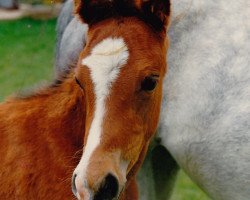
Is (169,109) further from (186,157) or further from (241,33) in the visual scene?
(241,33)

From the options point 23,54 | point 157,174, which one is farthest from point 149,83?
point 23,54

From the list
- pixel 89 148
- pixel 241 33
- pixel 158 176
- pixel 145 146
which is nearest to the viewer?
pixel 89 148

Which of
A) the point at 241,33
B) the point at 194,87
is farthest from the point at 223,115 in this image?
the point at 241,33

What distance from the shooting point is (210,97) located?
11.2ft

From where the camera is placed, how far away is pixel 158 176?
12.9ft

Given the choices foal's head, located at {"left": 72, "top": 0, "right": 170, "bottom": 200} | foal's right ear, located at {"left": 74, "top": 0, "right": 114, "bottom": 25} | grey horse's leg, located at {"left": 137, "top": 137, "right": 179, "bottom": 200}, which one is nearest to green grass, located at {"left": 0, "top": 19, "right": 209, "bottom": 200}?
grey horse's leg, located at {"left": 137, "top": 137, "right": 179, "bottom": 200}

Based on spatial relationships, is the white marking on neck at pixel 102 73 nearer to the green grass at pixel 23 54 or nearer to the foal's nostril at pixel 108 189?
the foal's nostril at pixel 108 189

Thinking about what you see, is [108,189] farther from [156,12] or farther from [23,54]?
[23,54]

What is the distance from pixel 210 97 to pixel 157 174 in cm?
73

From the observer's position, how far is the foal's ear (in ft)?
9.87

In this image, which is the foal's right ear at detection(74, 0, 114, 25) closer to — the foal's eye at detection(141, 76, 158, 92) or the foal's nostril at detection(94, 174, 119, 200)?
the foal's eye at detection(141, 76, 158, 92)

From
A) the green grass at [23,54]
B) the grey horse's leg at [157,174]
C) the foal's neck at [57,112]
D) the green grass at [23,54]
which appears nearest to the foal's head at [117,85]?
the foal's neck at [57,112]

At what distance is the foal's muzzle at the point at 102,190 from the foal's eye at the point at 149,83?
0.45m

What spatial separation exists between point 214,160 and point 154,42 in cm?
76
